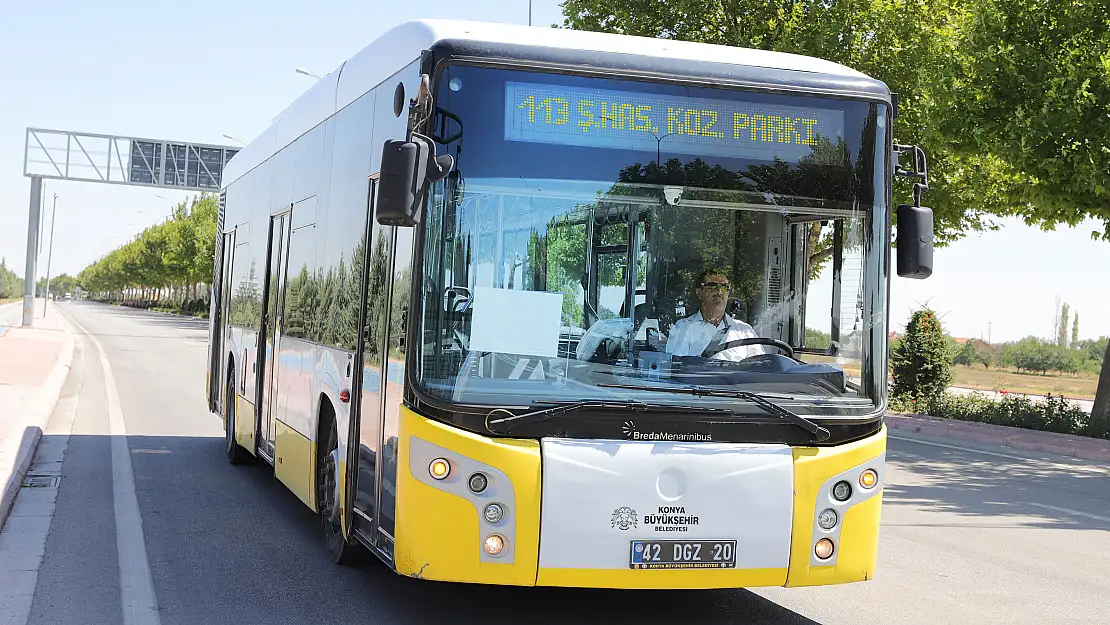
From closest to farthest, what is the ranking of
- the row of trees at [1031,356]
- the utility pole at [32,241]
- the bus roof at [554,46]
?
the bus roof at [554,46] < the row of trees at [1031,356] < the utility pole at [32,241]

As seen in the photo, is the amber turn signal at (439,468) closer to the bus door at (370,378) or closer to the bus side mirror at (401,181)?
the bus door at (370,378)

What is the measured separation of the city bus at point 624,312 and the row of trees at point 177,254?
61648 millimetres

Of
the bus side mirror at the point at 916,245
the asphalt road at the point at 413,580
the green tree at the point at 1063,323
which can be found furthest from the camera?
the green tree at the point at 1063,323

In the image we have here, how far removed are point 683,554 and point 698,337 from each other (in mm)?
1090

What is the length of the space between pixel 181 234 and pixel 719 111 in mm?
95819

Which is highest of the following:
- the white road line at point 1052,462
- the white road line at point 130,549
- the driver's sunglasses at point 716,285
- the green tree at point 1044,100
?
the green tree at point 1044,100

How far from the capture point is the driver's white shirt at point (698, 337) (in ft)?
19.7

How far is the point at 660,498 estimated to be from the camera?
5543 millimetres

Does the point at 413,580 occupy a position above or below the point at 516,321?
below

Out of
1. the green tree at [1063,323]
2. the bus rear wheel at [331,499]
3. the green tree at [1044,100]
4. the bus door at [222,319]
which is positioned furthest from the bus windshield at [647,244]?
the green tree at [1063,323]

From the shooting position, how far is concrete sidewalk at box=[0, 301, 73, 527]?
1061 centimetres

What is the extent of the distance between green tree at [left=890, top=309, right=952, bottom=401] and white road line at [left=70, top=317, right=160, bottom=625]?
1585 centimetres

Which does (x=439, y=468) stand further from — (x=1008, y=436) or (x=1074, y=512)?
(x=1008, y=436)

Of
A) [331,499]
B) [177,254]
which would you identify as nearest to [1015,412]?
[331,499]
